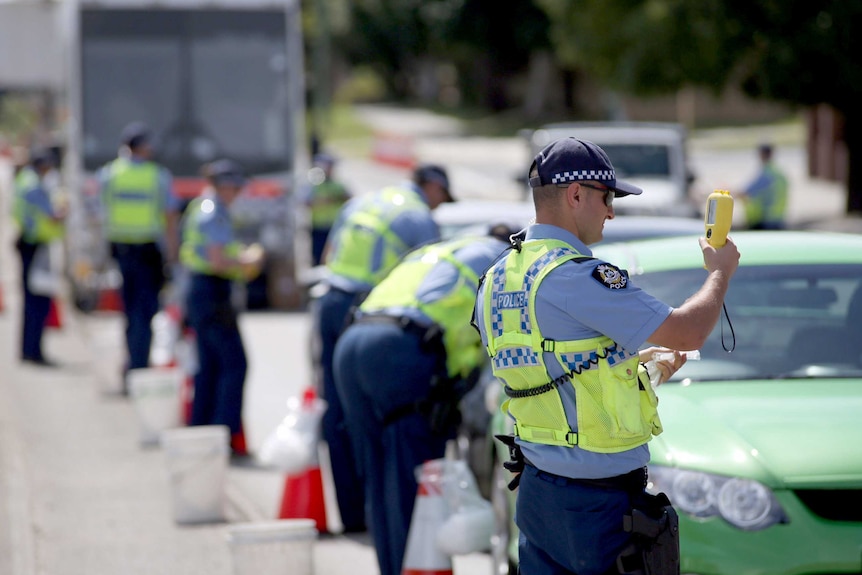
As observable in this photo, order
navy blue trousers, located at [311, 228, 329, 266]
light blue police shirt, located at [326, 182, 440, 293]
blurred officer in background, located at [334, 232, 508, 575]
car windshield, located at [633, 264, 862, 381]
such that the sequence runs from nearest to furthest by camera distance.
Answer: car windshield, located at [633, 264, 862, 381]
blurred officer in background, located at [334, 232, 508, 575]
light blue police shirt, located at [326, 182, 440, 293]
navy blue trousers, located at [311, 228, 329, 266]

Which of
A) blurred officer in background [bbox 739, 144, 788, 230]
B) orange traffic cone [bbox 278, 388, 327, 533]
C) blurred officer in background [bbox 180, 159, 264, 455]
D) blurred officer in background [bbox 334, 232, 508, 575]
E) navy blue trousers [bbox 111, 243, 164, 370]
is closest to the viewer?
blurred officer in background [bbox 334, 232, 508, 575]

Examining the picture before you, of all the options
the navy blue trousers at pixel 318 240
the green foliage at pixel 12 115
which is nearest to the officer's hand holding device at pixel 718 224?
the navy blue trousers at pixel 318 240

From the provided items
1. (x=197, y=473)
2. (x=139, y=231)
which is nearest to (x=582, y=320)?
(x=197, y=473)

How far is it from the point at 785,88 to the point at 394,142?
21774 mm

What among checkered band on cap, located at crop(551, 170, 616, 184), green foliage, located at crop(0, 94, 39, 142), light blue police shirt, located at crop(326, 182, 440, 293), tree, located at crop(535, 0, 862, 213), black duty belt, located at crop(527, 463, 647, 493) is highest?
green foliage, located at crop(0, 94, 39, 142)

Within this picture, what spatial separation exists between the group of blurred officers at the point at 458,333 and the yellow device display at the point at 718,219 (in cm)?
3

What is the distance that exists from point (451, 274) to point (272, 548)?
134 centimetres

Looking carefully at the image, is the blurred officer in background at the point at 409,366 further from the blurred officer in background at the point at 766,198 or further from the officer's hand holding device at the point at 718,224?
the blurred officer in background at the point at 766,198

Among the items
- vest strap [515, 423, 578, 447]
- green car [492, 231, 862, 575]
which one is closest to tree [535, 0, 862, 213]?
green car [492, 231, 862, 575]

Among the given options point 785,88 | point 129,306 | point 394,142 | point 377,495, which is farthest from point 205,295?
point 394,142

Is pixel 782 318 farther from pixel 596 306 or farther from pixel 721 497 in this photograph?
pixel 596 306

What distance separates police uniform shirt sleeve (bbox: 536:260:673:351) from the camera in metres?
3.78

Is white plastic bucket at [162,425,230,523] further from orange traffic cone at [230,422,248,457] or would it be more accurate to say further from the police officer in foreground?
the police officer in foreground

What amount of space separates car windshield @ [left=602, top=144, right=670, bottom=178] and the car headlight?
12728 mm
